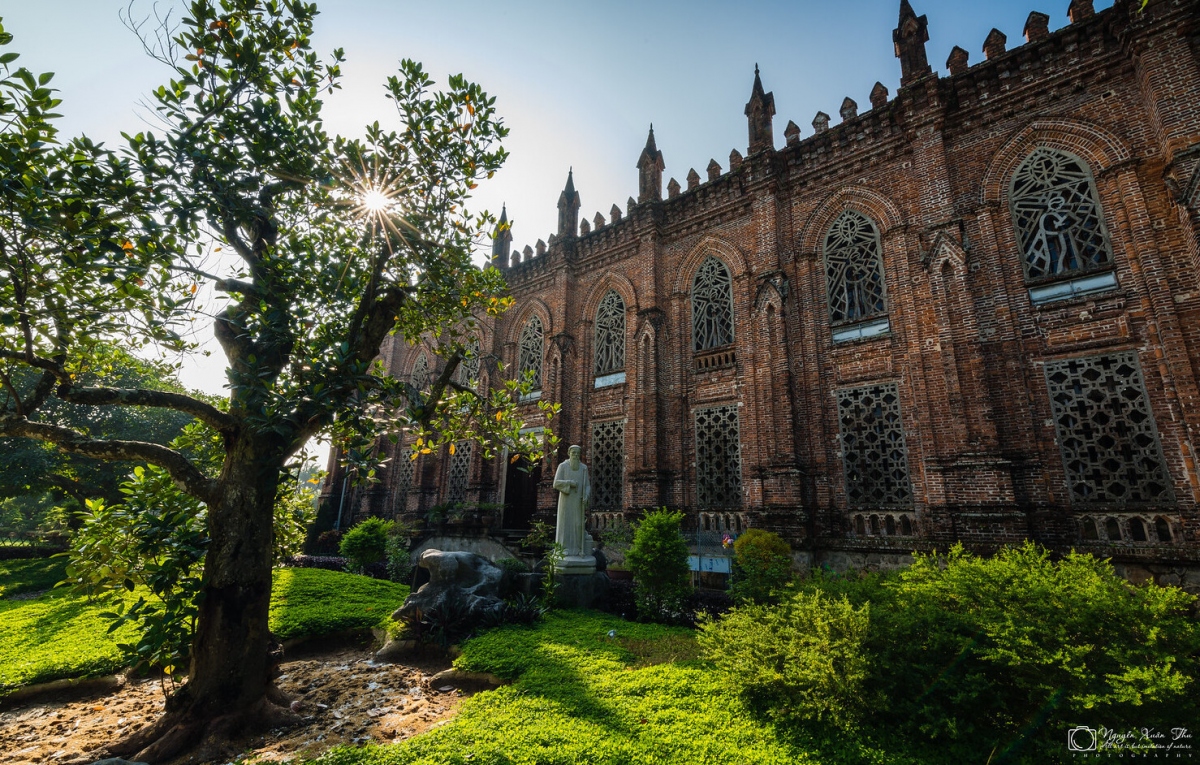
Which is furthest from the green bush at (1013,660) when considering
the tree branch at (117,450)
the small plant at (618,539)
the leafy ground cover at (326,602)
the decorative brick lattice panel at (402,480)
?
the decorative brick lattice panel at (402,480)

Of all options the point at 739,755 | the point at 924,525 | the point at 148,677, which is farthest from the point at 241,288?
the point at 924,525

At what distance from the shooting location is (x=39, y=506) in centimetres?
2805

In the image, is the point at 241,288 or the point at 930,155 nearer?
the point at 241,288

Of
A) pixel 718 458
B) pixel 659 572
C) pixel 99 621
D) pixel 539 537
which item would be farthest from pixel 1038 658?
pixel 99 621

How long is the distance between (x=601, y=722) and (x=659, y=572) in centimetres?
444

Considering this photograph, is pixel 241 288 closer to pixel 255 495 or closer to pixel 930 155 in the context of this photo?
pixel 255 495

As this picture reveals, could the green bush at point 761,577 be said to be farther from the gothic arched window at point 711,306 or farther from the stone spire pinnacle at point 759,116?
the stone spire pinnacle at point 759,116

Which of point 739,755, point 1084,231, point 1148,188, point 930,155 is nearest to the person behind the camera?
point 739,755

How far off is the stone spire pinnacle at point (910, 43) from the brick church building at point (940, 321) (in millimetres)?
61

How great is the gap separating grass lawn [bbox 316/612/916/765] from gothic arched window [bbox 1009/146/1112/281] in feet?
32.3

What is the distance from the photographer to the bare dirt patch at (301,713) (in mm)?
4262

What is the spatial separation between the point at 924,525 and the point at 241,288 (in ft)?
37.0

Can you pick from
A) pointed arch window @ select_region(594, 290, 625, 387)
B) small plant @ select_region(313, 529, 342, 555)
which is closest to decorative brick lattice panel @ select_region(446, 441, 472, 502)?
small plant @ select_region(313, 529, 342, 555)

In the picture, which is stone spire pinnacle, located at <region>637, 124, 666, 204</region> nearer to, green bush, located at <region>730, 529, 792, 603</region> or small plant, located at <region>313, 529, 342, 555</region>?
green bush, located at <region>730, 529, 792, 603</region>
